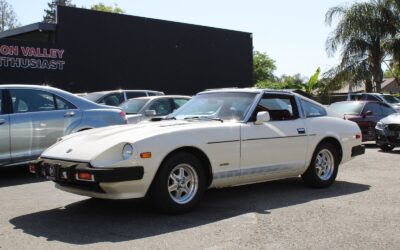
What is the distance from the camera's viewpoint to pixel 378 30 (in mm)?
27953

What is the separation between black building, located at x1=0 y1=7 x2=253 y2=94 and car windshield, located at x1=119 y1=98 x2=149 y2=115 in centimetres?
885

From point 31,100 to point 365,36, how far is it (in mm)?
23299

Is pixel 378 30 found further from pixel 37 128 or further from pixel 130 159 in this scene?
pixel 130 159

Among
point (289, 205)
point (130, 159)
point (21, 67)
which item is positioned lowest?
point (289, 205)

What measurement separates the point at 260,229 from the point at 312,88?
32275 millimetres

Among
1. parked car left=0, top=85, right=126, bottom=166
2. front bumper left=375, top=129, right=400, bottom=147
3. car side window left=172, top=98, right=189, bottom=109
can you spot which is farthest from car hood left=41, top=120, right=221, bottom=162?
front bumper left=375, top=129, right=400, bottom=147

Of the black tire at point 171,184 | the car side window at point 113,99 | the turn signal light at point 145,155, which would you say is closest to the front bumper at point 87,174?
the turn signal light at point 145,155

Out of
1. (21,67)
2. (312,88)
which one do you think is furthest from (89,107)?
(312,88)

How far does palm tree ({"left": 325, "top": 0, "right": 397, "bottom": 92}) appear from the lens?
91.6 ft

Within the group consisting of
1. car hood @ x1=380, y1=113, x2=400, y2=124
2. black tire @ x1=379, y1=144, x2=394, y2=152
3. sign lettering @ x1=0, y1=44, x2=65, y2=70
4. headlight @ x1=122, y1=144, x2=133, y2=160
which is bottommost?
black tire @ x1=379, y1=144, x2=394, y2=152

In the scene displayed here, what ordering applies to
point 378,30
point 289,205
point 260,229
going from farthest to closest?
point 378,30 < point 289,205 < point 260,229

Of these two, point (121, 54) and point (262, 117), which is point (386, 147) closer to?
point (262, 117)

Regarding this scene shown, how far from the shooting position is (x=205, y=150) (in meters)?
6.02

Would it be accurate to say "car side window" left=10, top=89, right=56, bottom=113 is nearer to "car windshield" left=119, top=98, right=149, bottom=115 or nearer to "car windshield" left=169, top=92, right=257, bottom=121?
"car windshield" left=169, top=92, right=257, bottom=121
